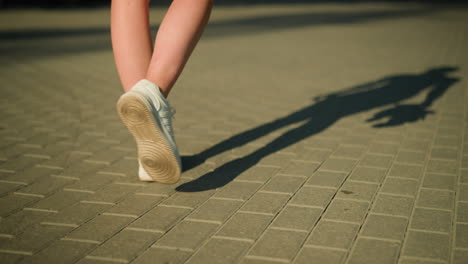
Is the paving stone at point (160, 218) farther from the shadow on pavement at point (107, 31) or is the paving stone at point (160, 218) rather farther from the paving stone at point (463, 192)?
the shadow on pavement at point (107, 31)

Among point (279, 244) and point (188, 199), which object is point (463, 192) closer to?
point (279, 244)

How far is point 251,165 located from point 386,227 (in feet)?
3.57

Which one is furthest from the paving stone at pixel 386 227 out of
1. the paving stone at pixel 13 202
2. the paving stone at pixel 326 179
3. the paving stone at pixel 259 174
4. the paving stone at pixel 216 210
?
the paving stone at pixel 13 202

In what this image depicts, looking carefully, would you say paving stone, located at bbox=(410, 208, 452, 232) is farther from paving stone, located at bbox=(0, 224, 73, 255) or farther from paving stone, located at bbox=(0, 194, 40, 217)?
paving stone, located at bbox=(0, 194, 40, 217)

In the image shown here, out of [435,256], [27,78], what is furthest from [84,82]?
[435,256]

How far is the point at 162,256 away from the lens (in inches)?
87.7

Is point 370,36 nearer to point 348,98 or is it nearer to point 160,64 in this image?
point 348,98

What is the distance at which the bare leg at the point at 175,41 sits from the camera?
9.14ft

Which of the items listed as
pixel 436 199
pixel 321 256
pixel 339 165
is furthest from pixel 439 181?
pixel 321 256

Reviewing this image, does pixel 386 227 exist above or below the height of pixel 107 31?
below

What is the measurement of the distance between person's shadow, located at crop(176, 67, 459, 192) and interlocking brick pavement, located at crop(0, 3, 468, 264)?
19 mm

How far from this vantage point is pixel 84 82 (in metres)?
6.23

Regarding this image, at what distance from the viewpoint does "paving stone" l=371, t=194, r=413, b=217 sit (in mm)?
Result: 2691

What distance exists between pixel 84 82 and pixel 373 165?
382 cm
